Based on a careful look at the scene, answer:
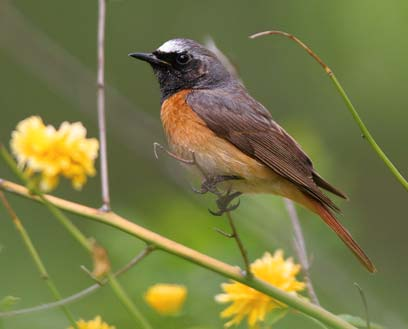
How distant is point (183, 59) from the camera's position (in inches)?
196

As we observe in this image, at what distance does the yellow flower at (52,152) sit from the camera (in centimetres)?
231

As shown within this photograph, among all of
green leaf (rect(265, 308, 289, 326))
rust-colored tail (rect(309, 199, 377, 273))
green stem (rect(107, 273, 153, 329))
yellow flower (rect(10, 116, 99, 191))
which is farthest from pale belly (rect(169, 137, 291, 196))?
green stem (rect(107, 273, 153, 329))

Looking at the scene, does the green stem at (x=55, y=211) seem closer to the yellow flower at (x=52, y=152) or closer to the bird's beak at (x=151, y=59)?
the yellow flower at (x=52, y=152)

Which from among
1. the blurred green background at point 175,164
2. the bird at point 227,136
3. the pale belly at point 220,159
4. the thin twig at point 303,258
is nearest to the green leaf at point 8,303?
the blurred green background at point 175,164

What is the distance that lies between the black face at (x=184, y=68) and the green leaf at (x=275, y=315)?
2406 mm

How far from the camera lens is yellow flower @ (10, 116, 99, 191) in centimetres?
231

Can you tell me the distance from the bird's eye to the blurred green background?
0.97ft

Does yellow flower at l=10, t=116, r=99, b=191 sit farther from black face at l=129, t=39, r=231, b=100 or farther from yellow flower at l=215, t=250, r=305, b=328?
black face at l=129, t=39, r=231, b=100

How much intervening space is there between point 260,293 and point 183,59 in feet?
7.93

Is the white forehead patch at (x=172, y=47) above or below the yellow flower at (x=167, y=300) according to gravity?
above

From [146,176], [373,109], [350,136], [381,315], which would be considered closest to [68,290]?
[381,315]

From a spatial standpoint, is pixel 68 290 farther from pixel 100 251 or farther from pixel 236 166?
pixel 100 251

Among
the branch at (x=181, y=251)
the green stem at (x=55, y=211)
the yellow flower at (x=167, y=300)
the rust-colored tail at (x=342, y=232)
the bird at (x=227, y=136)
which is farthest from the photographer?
the bird at (x=227, y=136)

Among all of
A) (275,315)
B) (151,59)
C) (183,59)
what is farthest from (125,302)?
(183,59)
